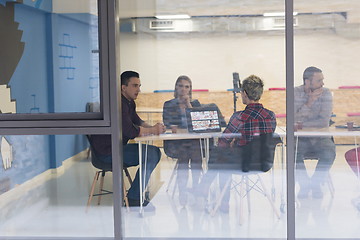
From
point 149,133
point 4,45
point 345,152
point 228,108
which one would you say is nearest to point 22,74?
point 4,45

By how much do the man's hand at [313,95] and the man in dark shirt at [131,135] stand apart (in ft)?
3.03

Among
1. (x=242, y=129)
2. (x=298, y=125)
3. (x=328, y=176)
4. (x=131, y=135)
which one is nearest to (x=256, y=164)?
(x=242, y=129)

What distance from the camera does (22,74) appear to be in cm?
367

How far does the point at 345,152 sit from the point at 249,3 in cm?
110

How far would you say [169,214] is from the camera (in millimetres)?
3691

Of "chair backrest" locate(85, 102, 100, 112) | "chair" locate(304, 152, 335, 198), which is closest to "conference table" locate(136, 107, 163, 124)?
"chair backrest" locate(85, 102, 100, 112)

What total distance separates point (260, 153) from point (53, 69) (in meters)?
1.40

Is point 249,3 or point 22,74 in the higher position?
point 249,3

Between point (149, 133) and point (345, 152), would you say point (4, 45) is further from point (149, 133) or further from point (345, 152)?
point (345, 152)

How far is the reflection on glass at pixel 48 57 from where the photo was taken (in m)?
3.57

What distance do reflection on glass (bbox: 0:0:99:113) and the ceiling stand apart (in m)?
0.27

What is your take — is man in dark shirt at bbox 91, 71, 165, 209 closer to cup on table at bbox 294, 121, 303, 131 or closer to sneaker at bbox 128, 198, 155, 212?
sneaker at bbox 128, 198, 155, 212

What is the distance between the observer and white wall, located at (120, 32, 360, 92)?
348 centimetres

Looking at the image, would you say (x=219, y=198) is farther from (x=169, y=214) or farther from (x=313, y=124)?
(x=313, y=124)
